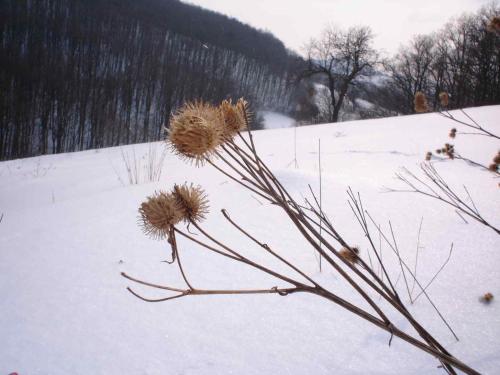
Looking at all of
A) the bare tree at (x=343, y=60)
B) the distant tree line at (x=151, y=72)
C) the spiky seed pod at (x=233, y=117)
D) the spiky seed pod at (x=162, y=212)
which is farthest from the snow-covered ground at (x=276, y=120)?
the spiky seed pod at (x=162, y=212)

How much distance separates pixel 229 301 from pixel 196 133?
0.79m

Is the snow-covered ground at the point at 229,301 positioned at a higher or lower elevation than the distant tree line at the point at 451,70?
lower

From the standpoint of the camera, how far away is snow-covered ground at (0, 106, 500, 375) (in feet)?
2.93

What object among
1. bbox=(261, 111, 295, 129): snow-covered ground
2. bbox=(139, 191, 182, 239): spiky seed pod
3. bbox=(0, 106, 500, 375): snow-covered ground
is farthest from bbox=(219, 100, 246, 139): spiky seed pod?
bbox=(261, 111, 295, 129): snow-covered ground

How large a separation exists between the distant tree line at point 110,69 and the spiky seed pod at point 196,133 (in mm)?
21951

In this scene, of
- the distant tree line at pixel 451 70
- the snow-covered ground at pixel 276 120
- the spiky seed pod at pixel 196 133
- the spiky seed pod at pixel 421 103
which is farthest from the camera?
the snow-covered ground at pixel 276 120

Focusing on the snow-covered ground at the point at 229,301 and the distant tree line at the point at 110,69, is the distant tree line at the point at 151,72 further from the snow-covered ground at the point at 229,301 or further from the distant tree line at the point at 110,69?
the snow-covered ground at the point at 229,301

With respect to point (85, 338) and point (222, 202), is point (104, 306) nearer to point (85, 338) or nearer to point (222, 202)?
point (85, 338)

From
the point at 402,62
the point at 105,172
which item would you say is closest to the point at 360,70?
the point at 402,62

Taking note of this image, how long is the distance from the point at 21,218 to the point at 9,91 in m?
27.3

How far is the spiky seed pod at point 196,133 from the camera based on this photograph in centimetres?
55

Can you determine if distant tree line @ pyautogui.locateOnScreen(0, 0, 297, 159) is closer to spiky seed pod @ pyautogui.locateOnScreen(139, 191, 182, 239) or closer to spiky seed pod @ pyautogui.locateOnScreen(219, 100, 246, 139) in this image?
spiky seed pod @ pyautogui.locateOnScreen(219, 100, 246, 139)

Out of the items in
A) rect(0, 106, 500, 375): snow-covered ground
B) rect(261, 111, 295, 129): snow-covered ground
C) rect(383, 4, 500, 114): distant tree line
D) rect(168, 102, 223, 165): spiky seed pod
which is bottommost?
rect(0, 106, 500, 375): snow-covered ground

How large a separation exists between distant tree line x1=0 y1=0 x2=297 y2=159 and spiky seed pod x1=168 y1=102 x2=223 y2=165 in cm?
2195
